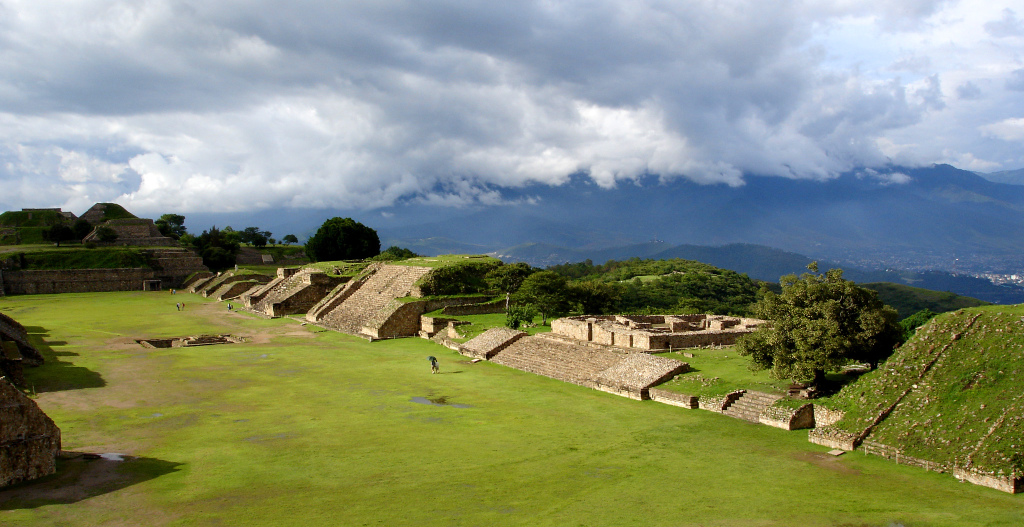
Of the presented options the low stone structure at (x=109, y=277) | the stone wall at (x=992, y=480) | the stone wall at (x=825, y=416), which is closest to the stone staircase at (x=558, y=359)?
the stone wall at (x=825, y=416)

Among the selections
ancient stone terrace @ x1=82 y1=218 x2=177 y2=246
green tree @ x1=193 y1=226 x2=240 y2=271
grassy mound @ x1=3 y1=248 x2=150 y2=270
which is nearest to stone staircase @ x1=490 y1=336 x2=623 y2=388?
grassy mound @ x1=3 y1=248 x2=150 y2=270

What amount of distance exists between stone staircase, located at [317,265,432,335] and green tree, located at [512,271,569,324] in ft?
24.9

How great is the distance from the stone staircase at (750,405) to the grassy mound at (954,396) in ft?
5.45

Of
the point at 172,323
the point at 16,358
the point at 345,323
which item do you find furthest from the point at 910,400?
the point at 172,323

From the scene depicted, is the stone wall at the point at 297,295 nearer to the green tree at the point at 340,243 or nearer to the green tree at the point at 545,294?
the green tree at the point at 545,294

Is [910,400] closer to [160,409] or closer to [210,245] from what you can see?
[160,409]

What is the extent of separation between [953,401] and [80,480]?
16956 mm

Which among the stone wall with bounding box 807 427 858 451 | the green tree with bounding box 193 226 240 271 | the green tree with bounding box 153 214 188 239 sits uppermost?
the green tree with bounding box 153 214 188 239

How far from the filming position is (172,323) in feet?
114

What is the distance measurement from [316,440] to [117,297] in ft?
148

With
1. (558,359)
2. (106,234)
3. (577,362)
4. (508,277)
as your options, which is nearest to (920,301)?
(508,277)

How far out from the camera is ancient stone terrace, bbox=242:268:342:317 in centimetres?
4031

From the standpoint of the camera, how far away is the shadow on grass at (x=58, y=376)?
59.7 feet

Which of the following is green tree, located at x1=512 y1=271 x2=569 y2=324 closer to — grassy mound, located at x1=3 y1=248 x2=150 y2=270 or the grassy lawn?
the grassy lawn
